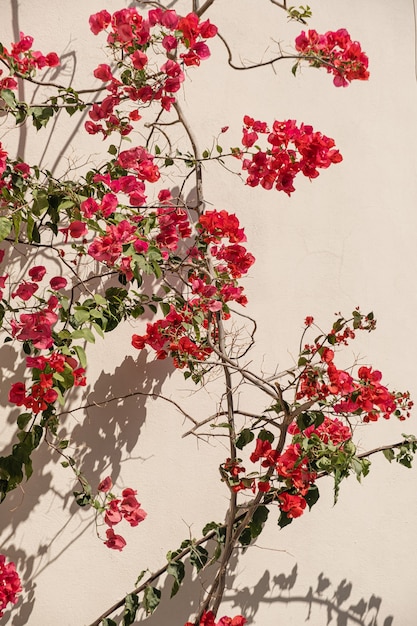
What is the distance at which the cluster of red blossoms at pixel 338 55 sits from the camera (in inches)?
66.6

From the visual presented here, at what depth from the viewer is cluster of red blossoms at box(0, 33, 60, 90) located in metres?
1.60

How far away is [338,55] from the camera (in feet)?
5.67

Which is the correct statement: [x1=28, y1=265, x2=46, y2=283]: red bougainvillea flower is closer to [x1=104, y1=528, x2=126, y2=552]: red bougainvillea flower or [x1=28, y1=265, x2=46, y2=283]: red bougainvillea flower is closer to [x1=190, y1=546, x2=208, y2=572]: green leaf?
[x1=104, y1=528, x2=126, y2=552]: red bougainvillea flower

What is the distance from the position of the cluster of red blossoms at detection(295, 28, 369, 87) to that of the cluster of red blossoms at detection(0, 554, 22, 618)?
1292 millimetres

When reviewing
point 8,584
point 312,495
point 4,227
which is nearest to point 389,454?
point 312,495

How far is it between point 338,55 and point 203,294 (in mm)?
650

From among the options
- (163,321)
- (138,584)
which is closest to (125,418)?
(163,321)

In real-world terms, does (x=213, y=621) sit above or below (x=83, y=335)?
below

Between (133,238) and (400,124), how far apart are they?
1.08m

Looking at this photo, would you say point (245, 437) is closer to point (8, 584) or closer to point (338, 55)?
point (8, 584)

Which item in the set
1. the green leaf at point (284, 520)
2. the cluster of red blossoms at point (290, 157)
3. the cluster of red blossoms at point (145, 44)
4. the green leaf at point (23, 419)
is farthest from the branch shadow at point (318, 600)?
the cluster of red blossoms at point (145, 44)

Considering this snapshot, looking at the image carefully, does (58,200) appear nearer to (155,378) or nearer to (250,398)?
(155,378)

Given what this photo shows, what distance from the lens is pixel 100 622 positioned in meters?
1.71

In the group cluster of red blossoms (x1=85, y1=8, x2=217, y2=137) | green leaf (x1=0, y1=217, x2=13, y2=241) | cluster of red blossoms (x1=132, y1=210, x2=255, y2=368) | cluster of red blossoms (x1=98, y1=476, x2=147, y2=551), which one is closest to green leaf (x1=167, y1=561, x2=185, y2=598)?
cluster of red blossoms (x1=98, y1=476, x2=147, y2=551)
